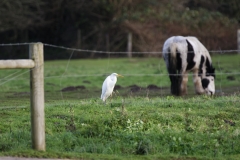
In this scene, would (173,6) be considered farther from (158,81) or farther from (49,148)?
(49,148)

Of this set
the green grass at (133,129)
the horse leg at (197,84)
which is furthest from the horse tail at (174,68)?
the green grass at (133,129)

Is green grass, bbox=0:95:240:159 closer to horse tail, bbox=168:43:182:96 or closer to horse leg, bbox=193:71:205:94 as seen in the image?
horse tail, bbox=168:43:182:96


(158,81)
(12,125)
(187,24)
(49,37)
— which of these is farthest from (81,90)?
(49,37)

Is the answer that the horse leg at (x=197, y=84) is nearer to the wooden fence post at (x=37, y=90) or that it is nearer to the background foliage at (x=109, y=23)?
the wooden fence post at (x=37, y=90)

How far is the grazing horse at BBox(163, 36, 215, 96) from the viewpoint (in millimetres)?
16203

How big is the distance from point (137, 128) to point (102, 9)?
26.9 meters

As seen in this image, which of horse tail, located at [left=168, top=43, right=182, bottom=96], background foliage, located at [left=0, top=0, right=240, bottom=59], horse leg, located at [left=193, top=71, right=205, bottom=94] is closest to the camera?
horse tail, located at [left=168, top=43, right=182, bottom=96]

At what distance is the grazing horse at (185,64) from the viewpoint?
1620 cm

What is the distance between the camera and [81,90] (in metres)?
18.0

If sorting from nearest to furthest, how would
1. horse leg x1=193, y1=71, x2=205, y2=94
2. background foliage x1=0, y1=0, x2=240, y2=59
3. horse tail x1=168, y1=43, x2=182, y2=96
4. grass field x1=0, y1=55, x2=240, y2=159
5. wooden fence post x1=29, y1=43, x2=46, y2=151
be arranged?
wooden fence post x1=29, y1=43, x2=46, y2=151, grass field x1=0, y1=55, x2=240, y2=159, horse tail x1=168, y1=43, x2=182, y2=96, horse leg x1=193, y1=71, x2=205, y2=94, background foliage x1=0, y1=0, x2=240, y2=59

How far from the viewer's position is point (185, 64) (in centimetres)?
1645

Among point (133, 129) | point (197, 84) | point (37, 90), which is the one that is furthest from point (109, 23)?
point (37, 90)

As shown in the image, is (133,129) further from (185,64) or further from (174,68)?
(185,64)

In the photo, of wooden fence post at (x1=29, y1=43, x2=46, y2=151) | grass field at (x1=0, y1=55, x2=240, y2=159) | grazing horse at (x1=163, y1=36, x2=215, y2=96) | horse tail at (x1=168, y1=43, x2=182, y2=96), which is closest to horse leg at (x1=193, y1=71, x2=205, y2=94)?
grazing horse at (x1=163, y1=36, x2=215, y2=96)
